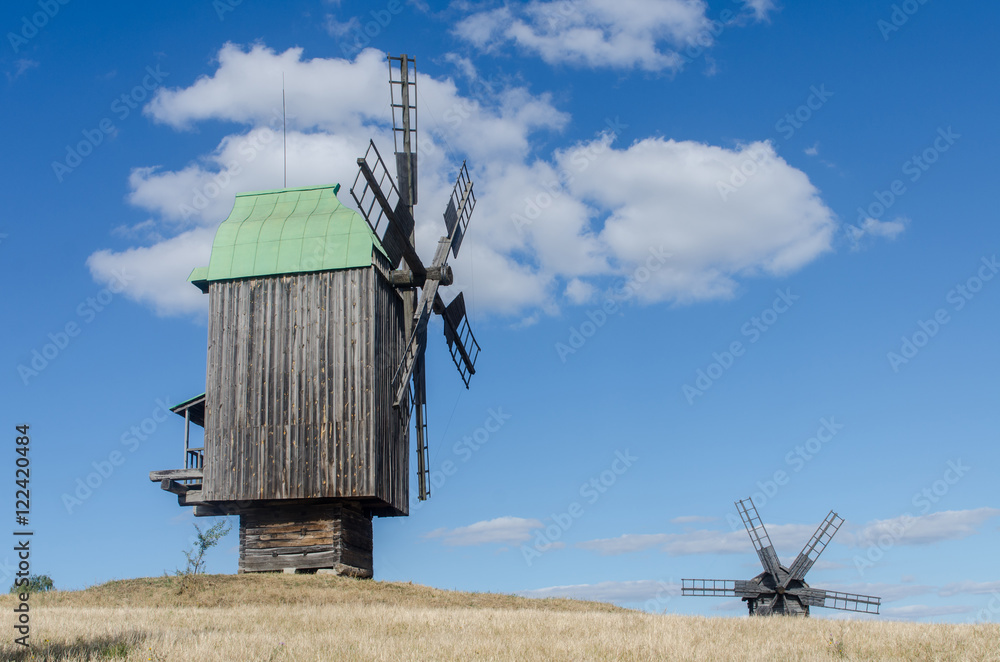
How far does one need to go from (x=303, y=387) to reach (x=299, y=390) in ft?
0.41

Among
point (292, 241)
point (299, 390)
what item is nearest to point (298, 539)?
point (299, 390)

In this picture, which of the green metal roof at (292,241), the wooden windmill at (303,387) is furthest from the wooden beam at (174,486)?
the green metal roof at (292,241)

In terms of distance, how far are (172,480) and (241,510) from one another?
2135 mm

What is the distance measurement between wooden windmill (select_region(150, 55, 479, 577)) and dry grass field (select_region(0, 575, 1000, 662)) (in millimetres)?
6327

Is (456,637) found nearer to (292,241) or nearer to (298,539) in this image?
(298,539)

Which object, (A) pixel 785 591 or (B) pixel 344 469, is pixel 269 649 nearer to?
(B) pixel 344 469

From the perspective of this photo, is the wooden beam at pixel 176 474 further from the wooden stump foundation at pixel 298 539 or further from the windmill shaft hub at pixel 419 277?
the windmill shaft hub at pixel 419 277

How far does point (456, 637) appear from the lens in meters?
11.4

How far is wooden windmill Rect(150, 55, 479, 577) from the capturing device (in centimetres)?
2330

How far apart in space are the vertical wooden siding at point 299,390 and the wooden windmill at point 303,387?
0.03 meters

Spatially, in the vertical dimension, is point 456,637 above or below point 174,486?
below

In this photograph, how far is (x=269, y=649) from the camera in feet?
31.8

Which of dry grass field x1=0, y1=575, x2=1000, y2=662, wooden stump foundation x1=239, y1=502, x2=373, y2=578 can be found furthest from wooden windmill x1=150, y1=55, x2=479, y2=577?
dry grass field x1=0, y1=575, x2=1000, y2=662

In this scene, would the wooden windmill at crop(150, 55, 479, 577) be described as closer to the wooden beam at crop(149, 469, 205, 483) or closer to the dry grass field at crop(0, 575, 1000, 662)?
the wooden beam at crop(149, 469, 205, 483)
